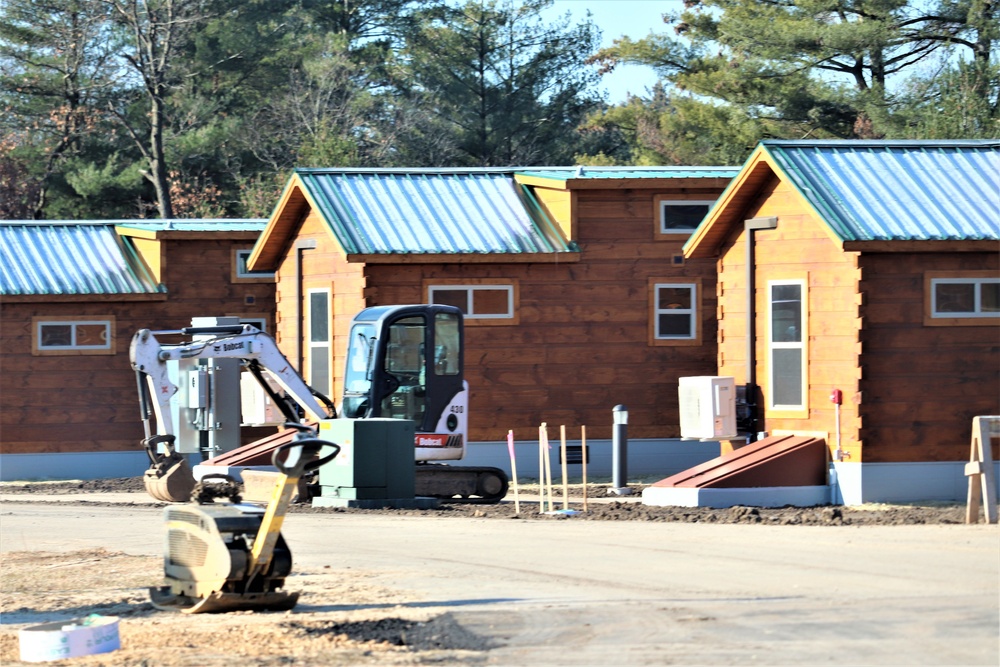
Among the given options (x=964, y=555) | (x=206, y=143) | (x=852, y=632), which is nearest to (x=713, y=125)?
(x=206, y=143)

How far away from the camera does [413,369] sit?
22.0 meters

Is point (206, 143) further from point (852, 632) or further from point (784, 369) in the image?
point (852, 632)

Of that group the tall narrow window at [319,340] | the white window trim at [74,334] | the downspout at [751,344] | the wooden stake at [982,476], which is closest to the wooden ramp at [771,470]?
the downspout at [751,344]

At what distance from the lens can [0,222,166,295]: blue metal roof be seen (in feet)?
92.7

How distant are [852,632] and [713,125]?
113ft

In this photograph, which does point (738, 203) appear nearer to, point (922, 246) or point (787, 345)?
point (787, 345)

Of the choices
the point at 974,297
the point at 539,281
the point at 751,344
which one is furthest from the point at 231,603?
the point at 539,281

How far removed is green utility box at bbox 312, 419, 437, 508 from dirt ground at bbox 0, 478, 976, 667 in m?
4.65

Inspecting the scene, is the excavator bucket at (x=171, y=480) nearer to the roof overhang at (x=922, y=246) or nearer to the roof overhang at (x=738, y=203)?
the roof overhang at (x=738, y=203)

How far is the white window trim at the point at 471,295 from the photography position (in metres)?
24.6

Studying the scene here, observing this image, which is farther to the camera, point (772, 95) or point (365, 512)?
point (772, 95)

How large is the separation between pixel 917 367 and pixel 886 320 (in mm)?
710

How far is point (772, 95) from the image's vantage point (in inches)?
1636

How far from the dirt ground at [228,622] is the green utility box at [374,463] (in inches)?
183
